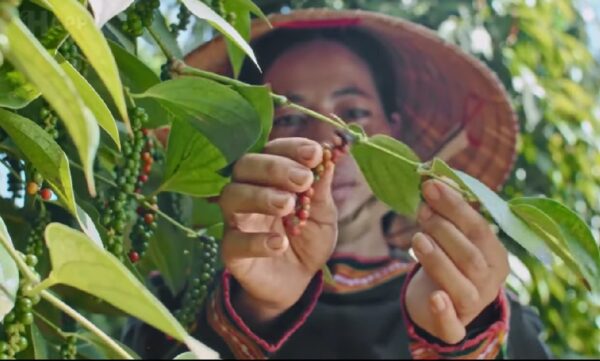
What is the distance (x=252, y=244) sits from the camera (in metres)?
0.63

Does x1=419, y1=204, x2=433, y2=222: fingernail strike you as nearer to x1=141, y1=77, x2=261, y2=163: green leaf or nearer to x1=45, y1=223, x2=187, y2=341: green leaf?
x1=141, y1=77, x2=261, y2=163: green leaf

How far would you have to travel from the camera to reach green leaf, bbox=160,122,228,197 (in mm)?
566

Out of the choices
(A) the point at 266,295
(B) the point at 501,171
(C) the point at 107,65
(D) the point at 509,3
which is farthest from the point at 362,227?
(C) the point at 107,65

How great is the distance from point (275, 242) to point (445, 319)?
155mm

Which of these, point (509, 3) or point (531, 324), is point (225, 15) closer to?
point (531, 324)

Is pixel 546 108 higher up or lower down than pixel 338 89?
lower down

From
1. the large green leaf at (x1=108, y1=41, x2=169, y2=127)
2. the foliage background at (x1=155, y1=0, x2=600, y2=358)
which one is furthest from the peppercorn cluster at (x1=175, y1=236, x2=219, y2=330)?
the foliage background at (x1=155, y1=0, x2=600, y2=358)

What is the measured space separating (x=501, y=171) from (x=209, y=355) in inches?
34.3

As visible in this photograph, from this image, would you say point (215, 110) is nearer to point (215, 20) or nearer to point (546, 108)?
point (215, 20)

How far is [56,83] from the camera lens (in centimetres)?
24

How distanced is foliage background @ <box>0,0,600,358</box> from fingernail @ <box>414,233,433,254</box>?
68 centimetres

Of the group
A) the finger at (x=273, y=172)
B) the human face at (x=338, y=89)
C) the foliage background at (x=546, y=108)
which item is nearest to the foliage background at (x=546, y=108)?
the foliage background at (x=546, y=108)

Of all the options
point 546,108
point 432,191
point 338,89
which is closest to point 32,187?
point 432,191

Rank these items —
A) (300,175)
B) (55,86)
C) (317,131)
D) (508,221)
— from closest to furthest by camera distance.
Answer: (55,86)
(508,221)
(300,175)
(317,131)
